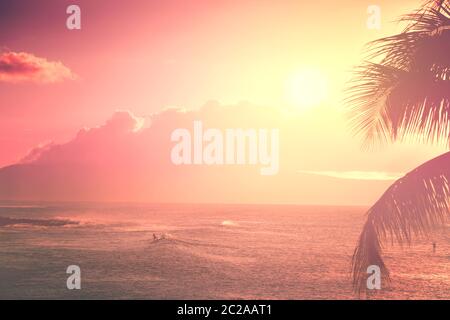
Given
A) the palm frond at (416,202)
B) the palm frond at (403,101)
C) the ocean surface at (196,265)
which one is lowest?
the ocean surface at (196,265)

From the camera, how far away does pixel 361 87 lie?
17.5ft

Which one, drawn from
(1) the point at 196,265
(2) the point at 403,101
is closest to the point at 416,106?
(2) the point at 403,101

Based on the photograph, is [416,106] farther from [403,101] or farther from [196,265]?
[196,265]

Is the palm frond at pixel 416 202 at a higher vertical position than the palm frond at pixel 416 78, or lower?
lower

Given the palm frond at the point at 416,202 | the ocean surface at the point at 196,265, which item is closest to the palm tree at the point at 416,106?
the palm frond at the point at 416,202

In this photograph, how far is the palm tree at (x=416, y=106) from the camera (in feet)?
16.2

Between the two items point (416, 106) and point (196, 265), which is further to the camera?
point (196, 265)

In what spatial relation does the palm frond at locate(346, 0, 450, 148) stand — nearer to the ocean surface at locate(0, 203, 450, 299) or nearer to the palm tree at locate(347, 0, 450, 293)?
the palm tree at locate(347, 0, 450, 293)

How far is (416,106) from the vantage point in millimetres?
5070

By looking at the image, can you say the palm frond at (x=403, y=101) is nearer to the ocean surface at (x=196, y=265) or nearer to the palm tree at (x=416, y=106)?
the palm tree at (x=416, y=106)

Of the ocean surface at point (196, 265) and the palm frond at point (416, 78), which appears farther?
the ocean surface at point (196, 265)

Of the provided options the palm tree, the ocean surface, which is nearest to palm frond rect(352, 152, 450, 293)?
the palm tree

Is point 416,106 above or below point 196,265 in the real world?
above
